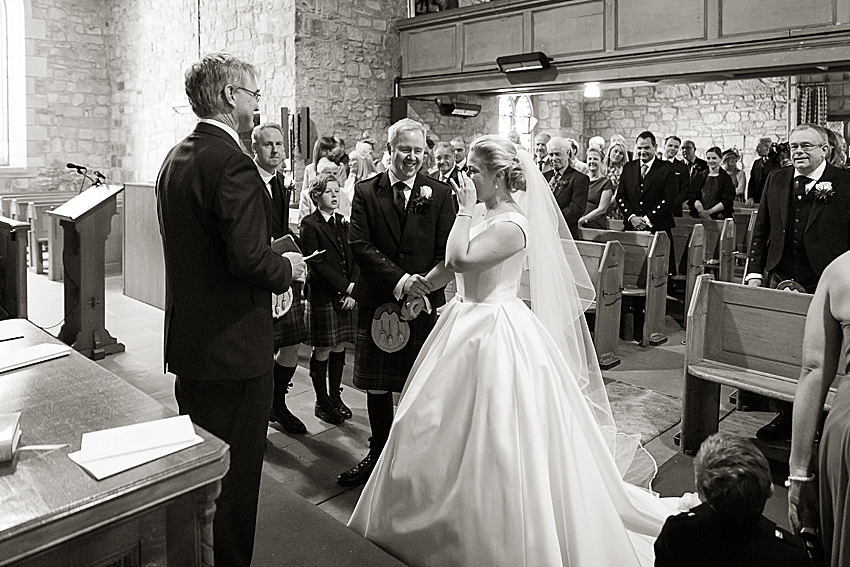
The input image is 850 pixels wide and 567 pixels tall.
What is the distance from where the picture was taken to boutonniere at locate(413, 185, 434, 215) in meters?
3.43

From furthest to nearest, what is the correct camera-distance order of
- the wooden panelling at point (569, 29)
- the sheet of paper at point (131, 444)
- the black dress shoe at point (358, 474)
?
the wooden panelling at point (569, 29)
the black dress shoe at point (358, 474)
the sheet of paper at point (131, 444)

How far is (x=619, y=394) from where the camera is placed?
16.7ft

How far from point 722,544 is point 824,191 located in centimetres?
336

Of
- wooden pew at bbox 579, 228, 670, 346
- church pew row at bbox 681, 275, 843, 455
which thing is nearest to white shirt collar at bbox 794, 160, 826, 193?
church pew row at bbox 681, 275, 843, 455

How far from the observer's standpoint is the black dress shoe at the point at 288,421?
14.1 ft

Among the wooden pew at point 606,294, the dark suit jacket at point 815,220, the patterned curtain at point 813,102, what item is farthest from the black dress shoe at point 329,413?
the patterned curtain at point 813,102

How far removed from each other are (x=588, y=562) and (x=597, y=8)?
770 centimetres

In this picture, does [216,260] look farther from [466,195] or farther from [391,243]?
[391,243]

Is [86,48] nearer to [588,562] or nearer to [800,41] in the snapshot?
[800,41]

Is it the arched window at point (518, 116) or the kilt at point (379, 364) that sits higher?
the arched window at point (518, 116)

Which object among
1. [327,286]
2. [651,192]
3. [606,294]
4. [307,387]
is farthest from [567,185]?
[327,286]

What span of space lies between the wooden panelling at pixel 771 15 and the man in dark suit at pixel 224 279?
6.67 metres

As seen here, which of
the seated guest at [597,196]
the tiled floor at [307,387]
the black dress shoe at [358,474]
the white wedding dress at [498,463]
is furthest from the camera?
the seated guest at [597,196]

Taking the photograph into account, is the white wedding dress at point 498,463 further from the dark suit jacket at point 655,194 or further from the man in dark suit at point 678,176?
the man in dark suit at point 678,176
